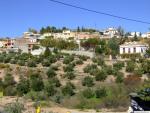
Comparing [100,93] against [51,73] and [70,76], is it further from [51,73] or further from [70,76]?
[51,73]

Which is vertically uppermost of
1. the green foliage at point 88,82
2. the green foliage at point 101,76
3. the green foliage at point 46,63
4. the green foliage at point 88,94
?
the green foliage at point 46,63

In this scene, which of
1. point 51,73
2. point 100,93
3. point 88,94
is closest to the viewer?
point 88,94

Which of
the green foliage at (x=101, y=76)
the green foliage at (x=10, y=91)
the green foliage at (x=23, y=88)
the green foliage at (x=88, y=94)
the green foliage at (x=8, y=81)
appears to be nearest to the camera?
the green foliage at (x=88, y=94)

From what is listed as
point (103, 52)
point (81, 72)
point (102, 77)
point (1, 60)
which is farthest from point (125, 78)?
point (103, 52)

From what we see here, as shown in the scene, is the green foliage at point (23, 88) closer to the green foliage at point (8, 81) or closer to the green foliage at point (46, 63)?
the green foliage at point (8, 81)

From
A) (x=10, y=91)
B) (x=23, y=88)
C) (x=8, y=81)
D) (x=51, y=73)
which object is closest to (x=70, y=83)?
(x=23, y=88)

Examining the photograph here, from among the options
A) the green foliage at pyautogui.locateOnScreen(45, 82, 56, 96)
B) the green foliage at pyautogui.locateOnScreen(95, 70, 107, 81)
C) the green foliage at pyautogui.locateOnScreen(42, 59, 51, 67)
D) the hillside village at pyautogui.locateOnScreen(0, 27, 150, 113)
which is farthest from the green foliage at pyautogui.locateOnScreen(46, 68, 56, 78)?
the green foliage at pyautogui.locateOnScreen(45, 82, 56, 96)

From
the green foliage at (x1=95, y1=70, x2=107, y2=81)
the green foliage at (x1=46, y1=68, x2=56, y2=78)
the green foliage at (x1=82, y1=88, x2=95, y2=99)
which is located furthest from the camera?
the green foliage at (x1=46, y1=68, x2=56, y2=78)

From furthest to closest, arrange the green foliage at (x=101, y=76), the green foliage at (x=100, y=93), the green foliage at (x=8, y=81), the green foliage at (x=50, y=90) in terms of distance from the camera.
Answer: the green foliage at (x=101, y=76) < the green foliage at (x=8, y=81) < the green foliage at (x=50, y=90) < the green foliage at (x=100, y=93)

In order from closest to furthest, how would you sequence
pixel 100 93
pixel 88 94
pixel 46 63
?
pixel 88 94, pixel 100 93, pixel 46 63

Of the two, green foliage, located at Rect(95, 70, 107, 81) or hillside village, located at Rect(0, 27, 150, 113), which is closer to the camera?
hillside village, located at Rect(0, 27, 150, 113)

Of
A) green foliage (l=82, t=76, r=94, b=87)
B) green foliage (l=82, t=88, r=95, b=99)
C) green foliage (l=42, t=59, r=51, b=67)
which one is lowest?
green foliage (l=82, t=88, r=95, b=99)

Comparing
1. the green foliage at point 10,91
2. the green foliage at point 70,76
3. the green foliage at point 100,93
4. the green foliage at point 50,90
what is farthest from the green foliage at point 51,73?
the green foliage at point 100,93

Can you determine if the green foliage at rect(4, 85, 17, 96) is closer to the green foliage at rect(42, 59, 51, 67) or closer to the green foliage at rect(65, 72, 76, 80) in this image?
the green foliage at rect(65, 72, 76, 80)
